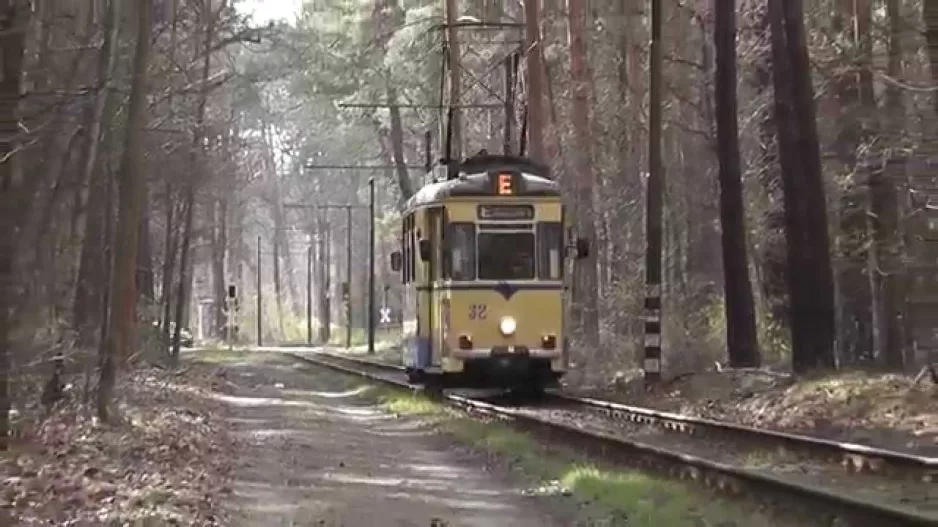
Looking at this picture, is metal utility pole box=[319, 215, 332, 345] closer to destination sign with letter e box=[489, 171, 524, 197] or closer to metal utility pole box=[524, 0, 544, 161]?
metal utility pole box=[524, 0, 544, 161]

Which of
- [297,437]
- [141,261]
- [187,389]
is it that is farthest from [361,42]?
[297,437]

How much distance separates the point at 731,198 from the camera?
2219 centimetres

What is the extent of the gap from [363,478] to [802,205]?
9.01 m

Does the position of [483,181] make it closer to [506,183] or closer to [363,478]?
[506,183]

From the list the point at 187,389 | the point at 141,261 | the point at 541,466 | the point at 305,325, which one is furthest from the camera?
the point at 305,325

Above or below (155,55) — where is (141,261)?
below

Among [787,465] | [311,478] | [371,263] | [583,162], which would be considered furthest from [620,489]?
[371,263]

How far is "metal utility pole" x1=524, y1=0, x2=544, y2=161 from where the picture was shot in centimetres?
3027

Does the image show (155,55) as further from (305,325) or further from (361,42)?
(305,325)

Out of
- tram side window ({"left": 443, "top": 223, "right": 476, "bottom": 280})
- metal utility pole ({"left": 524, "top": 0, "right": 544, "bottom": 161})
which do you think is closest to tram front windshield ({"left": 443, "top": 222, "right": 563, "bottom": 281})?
tram side window ({"left": 443, "top": 223, "right": 476, "bottom": 280})

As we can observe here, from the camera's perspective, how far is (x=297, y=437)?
1722cm

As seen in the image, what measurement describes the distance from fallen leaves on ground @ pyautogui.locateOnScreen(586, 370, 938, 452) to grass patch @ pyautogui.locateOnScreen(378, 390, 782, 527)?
2887 millimetres

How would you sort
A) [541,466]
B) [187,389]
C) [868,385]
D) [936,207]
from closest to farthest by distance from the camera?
[541,466]
[868,385]
[936,207]
[187,389]

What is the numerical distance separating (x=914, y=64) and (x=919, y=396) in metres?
12.0
